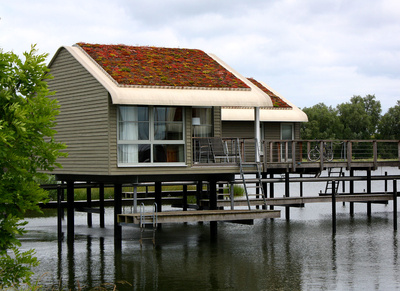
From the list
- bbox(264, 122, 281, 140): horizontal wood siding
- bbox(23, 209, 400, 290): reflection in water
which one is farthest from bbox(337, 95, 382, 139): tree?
bbox(23, 209, 400, 290): reflection in water

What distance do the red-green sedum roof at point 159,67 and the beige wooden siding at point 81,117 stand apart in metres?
0.90

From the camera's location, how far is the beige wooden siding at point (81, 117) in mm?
26125

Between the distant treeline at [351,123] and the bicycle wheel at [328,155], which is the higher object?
the distant treeline at [351,123]

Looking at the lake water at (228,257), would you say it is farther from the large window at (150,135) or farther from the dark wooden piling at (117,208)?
the large window at (150,135)

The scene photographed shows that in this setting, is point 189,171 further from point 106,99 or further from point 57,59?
point 57,59

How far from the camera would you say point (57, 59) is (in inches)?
1161

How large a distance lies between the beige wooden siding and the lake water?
3.54 metres

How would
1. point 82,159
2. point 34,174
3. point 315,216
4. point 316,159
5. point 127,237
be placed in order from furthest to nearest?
1. point 315,216
2. point 316,159
3. point 127,237
4. point 82,159
5. point 34,174

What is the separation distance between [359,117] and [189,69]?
87.9 m

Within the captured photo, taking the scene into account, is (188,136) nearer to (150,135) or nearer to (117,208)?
(150,135)

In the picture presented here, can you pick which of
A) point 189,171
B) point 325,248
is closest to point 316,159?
point 325,248

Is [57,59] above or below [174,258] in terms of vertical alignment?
above

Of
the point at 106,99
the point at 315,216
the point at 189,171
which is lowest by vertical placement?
the point at 315,216

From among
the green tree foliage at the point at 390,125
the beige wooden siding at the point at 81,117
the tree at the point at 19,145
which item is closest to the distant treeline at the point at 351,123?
the green tree foliage at the point at 390,125
